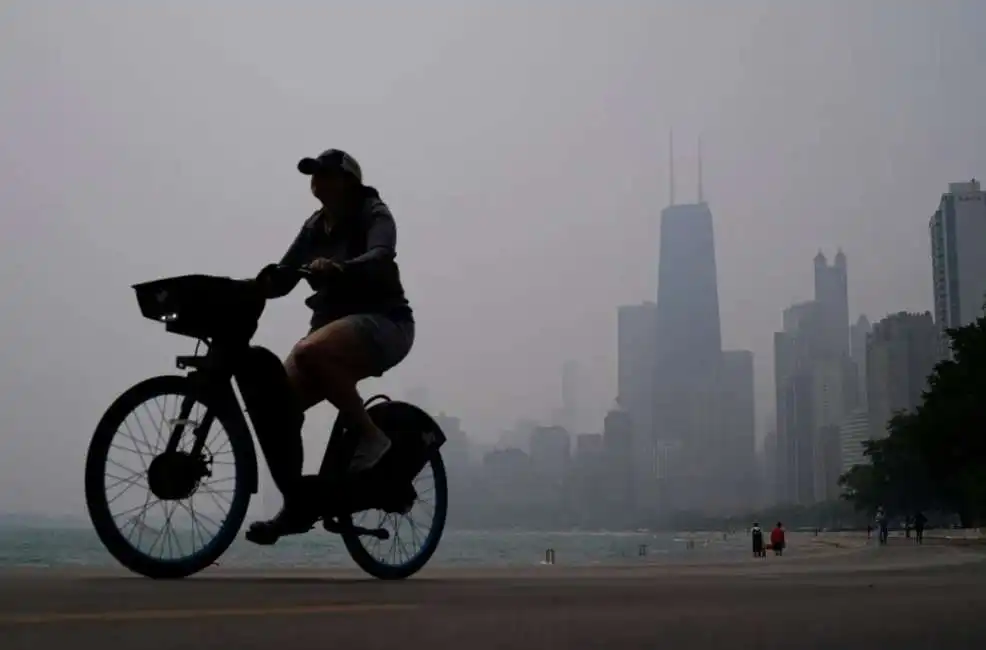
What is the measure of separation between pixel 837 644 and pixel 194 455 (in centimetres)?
268

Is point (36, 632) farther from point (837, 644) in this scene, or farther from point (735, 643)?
point (837, 644)

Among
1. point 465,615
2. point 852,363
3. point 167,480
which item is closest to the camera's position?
point 465,615

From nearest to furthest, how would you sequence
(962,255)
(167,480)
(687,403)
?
(167,480)
(962,255)
(687,403)

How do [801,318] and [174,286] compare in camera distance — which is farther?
[801,318]

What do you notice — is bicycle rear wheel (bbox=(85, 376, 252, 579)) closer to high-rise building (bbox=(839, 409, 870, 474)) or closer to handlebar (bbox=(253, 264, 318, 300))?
handlebar (bbox=(253, 264, 318, 300))

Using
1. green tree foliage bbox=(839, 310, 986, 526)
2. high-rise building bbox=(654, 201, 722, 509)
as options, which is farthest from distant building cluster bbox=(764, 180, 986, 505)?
green tree foliage bbox=(839, 310, 986, 526)

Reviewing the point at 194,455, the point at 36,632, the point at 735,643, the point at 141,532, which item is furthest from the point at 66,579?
the point at 735,643

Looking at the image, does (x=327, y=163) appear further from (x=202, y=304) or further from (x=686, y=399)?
(x=686, y=399)

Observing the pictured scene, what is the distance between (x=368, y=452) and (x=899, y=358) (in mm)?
129180

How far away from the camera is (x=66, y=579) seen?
4355mm

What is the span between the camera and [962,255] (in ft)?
301

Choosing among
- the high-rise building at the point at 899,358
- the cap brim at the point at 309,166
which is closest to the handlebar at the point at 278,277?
the cap brim at the point at 309,166

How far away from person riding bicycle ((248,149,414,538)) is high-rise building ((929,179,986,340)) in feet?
302

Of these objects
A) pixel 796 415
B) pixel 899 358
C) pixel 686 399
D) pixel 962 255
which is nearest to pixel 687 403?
pixel 686 399
